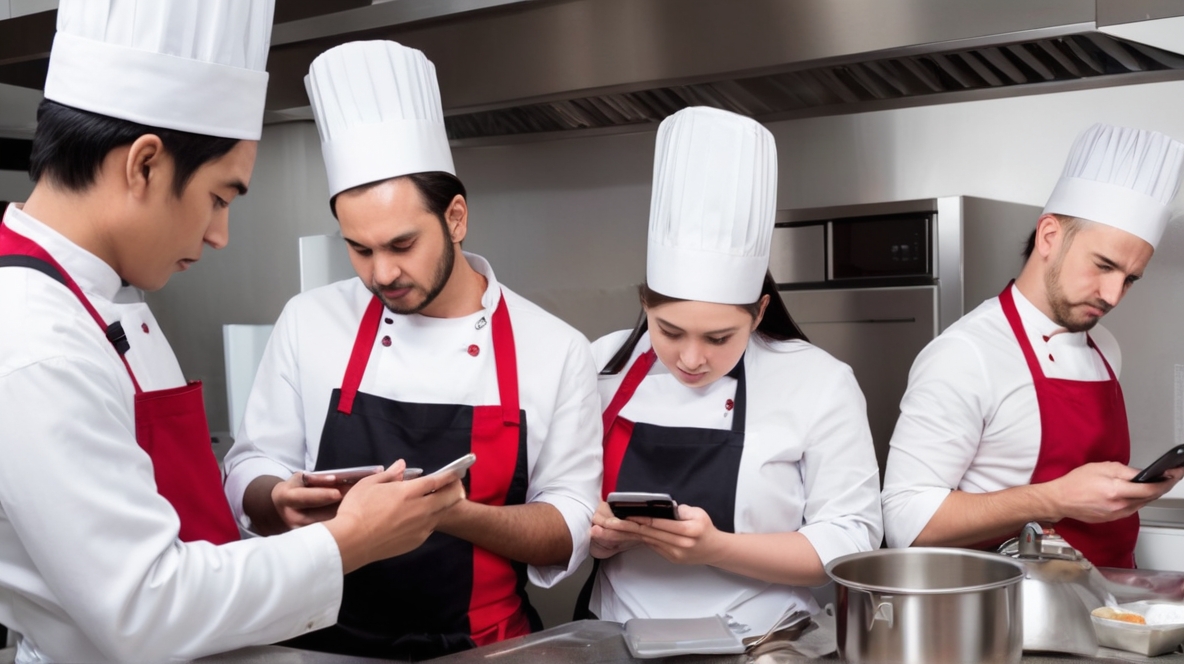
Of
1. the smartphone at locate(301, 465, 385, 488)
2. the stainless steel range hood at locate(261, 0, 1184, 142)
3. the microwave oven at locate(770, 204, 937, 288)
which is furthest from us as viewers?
the microwave oven at locate(770, 204, 937, 288)

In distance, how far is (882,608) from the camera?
1.09 m

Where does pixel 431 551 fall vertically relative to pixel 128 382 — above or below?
below

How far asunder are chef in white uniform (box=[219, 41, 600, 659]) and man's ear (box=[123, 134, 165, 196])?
0.52 m

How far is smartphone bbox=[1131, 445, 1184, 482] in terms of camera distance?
1.44 metres

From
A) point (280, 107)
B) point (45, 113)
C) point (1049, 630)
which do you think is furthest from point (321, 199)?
point (1049, 630)

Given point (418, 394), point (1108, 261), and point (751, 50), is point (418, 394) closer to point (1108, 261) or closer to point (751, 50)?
point (751, 50)

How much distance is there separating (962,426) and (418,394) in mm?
979

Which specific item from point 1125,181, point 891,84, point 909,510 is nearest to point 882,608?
point 909,510

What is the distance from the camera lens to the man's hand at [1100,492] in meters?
1.67

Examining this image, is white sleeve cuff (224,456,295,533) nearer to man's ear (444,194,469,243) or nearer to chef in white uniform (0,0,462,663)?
chef in white uniform (0,0,462,663)

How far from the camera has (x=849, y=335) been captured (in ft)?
8.68

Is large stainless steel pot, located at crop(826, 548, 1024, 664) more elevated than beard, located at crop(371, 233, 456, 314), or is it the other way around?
beard, located at crop(371, 233, 456, 314)

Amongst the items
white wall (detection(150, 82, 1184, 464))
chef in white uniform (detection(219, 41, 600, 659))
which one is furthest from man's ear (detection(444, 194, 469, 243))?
white wall (detection(150, 82, 1184, 464))

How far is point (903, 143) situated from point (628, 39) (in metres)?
0.88
